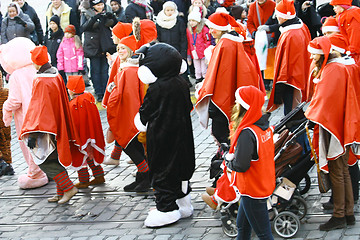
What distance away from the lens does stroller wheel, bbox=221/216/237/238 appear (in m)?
6.43

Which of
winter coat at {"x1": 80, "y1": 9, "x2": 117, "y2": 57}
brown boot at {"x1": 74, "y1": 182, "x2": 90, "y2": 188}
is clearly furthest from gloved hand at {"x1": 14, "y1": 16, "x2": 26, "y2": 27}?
brown boot at {"x1": 74, "y1": 182, "x2": 90, "y2": 188}

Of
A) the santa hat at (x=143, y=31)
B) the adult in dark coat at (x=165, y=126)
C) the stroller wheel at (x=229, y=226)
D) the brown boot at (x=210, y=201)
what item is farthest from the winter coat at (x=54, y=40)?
the stroller wheel at (x=229, y=226)

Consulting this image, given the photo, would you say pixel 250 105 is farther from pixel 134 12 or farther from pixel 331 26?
pixel 134 12

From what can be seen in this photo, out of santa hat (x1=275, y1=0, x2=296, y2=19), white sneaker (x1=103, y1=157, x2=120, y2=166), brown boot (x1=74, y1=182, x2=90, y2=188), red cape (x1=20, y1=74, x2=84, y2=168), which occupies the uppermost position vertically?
santa hat (x1=275, y1=0, x2=296, y2=19)

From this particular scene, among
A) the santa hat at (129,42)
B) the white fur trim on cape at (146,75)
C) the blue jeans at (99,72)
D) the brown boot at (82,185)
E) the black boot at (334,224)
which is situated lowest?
the black boot at (334,224)

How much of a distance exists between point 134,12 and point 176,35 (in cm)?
105

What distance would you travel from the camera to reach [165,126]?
6.79 m

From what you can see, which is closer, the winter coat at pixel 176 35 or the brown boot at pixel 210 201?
the brown boot at pixel 210 201

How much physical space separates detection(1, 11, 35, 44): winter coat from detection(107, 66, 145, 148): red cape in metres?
5.98

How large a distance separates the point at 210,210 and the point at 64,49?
6.89 meters

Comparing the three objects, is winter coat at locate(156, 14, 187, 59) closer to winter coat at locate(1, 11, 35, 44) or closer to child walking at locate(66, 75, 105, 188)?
winter coat at locate(1, 11, 35, 44)

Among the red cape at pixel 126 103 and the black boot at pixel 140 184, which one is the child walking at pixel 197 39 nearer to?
the red cape at pixel 126 103

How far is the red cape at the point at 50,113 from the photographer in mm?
7613

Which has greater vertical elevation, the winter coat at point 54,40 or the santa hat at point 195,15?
the santa hat at point 195,15
